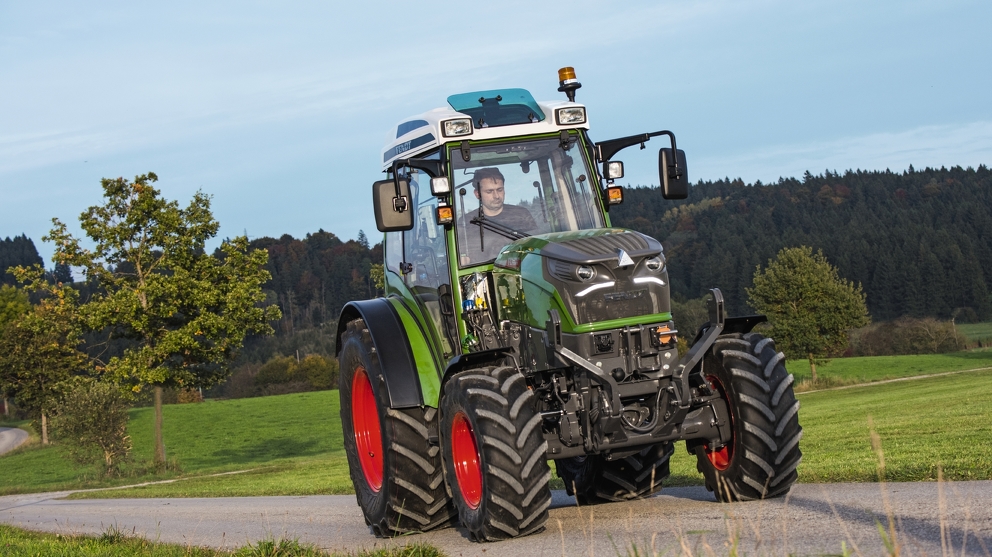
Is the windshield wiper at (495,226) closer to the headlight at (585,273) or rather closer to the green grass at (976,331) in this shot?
the headlight at (585,273)

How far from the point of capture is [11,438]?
64812mm

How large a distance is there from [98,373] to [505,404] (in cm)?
3036

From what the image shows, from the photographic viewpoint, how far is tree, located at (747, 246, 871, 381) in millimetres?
54072

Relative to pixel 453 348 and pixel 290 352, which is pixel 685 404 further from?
pixel 290 352

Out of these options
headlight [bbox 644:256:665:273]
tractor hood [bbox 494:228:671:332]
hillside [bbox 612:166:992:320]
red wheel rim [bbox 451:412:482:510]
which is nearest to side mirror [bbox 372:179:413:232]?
tractor hood [bbox 494:228:671:332]

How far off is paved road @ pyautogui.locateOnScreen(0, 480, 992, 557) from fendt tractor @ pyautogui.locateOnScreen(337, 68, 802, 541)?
0.25 m

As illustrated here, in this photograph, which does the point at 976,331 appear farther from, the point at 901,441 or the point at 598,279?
the point at 598,279

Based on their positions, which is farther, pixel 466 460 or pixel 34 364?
pixel 34 364

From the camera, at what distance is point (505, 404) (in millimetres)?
6742

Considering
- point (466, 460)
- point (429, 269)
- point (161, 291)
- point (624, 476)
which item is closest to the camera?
point (466, 460)

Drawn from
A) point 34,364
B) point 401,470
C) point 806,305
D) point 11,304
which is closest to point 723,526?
point 401,470

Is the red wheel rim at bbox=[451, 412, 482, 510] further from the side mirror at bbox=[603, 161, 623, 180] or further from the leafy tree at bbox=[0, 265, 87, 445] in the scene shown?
the leafy tree at bbox=[0, 265, 87, 445]

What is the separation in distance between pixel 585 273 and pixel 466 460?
62.2 inches

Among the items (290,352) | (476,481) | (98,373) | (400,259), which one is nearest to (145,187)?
(98,373)
